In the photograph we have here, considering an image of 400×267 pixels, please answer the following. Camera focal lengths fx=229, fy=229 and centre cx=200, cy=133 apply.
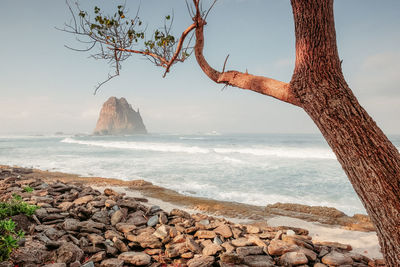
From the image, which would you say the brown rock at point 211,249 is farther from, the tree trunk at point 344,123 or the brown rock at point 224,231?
the tree trunk at point 344,123

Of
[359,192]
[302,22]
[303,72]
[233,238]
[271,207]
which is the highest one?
[302,22]

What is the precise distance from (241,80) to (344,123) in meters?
A: 1.19

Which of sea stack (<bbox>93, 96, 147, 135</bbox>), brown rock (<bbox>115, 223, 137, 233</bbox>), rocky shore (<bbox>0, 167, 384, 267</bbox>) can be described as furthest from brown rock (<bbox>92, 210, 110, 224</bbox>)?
sea stack (<bbox>93, 96, 147, 135</bbox>)

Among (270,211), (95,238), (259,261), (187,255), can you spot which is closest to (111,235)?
(95,238)

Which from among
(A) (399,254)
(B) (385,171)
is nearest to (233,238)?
(A) (399,254)

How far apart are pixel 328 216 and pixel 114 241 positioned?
6695 millimetres

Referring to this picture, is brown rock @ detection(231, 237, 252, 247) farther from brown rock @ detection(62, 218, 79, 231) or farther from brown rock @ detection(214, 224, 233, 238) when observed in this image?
brown rock @ detection(62, 218, 79, 231)

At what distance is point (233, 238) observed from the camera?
14.0ft

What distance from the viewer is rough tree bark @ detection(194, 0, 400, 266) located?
179 centimetres

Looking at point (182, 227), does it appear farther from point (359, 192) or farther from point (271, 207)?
point (271, 207)

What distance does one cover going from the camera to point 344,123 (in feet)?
6.10

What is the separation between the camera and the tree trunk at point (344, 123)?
179 cm

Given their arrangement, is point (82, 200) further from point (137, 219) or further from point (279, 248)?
point (279, 248)

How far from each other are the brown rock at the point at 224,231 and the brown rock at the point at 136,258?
145cm
